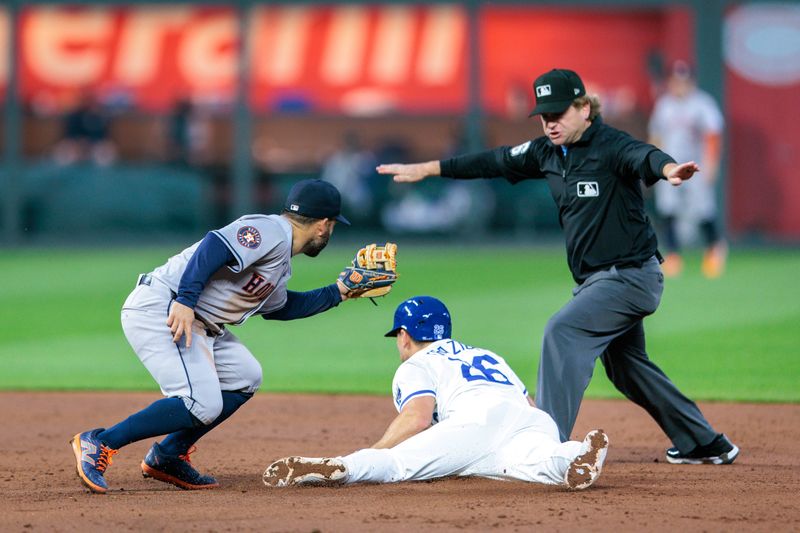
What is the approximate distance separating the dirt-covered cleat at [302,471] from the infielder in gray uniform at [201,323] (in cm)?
41

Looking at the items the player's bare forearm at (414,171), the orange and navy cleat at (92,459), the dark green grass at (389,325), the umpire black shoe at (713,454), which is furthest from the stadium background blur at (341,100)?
the orange and navy cleat at (92,459)

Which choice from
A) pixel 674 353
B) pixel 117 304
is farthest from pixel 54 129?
pixel 674 353

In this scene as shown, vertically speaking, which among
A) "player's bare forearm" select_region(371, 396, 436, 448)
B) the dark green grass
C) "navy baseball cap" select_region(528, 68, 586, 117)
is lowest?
the dark green grass

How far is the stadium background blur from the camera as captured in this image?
2091 cm

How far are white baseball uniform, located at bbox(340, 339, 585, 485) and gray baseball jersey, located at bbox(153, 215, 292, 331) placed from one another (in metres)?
0.76

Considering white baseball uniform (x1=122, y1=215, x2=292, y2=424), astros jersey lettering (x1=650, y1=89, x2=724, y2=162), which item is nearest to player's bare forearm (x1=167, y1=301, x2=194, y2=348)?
white baseball uniform (x1=122, y1=215, x2=292, y2=424)

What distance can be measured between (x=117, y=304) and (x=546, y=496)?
28.7ft

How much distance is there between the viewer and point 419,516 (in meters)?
5.22

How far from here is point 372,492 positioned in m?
5.71

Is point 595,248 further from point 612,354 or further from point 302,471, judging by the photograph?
point 302,471

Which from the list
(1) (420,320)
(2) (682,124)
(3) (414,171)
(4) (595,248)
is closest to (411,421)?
(1) (420,320)

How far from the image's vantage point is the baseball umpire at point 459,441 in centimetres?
565

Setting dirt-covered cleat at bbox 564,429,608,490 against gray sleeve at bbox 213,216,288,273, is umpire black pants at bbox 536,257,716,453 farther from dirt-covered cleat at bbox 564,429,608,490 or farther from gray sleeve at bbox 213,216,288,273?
gray sleeve at bbox 213,216,288,273

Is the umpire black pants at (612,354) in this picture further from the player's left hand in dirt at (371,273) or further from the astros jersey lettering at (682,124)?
the astros jersey lettering at (682,124)
